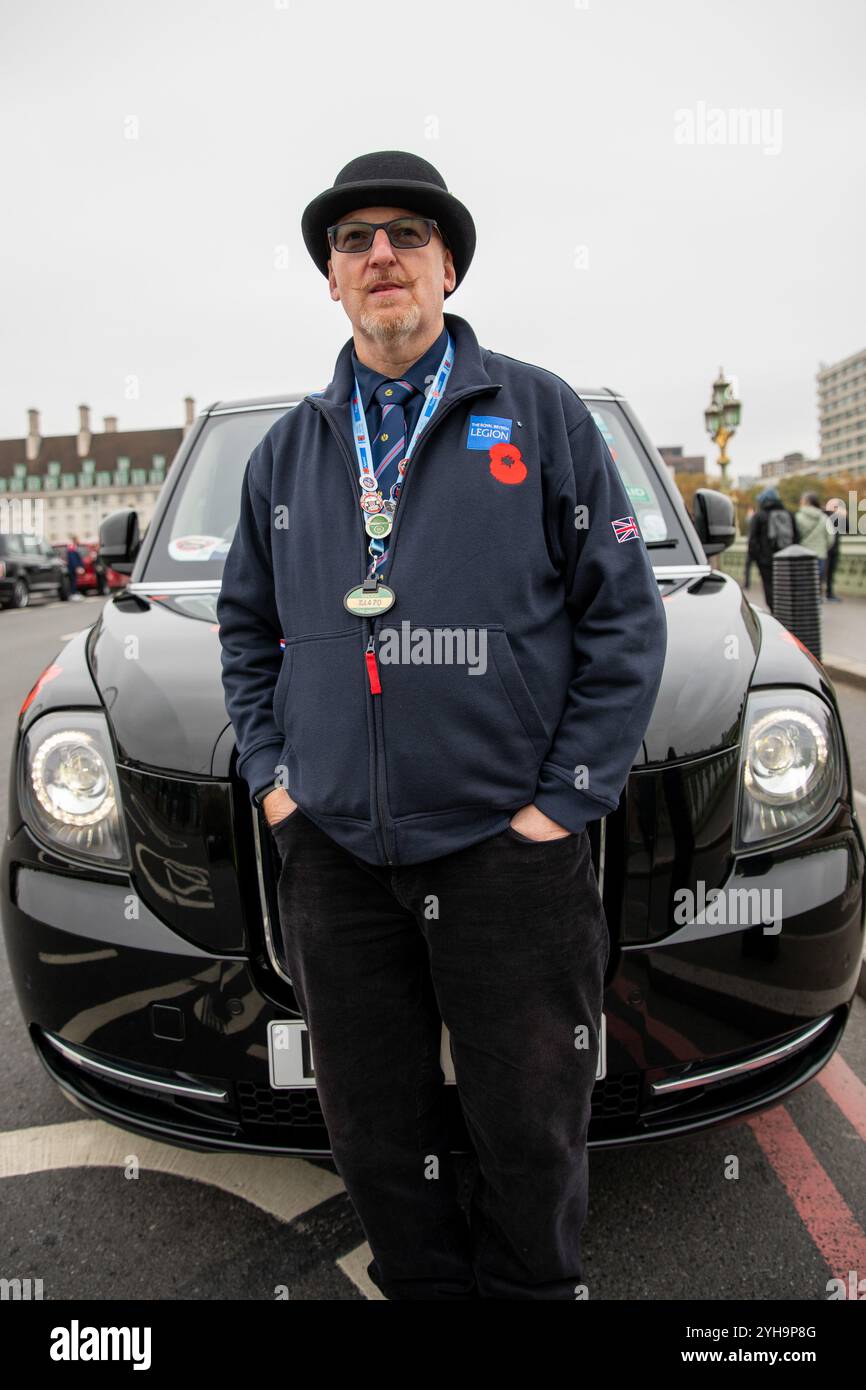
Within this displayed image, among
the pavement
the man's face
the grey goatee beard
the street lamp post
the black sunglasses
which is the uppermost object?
the street lamp post

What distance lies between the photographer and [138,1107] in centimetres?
205

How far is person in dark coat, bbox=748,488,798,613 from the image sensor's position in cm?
1340

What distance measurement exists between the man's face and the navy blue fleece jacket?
0.41 ft

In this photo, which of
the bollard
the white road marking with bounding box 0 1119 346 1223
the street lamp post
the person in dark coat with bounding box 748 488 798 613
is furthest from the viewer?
the street lamp post

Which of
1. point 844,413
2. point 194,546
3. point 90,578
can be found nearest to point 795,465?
point 844,413

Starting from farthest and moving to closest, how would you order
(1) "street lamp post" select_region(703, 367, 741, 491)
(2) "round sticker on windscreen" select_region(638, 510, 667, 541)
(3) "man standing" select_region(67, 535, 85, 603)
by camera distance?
(3) "man standing" select_region(67, 535, 85, 603) → (1) "street lamp post" select_region(703, 367, 741, 491) → (2) "round sticker on windscreen" select_region(638, 510, 667, 541)

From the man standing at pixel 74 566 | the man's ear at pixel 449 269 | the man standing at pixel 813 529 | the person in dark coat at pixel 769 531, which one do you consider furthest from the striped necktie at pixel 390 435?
the man standing at pixel 74 566

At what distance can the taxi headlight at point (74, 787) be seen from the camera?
2.01m

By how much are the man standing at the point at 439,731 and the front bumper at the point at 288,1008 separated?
0.21m

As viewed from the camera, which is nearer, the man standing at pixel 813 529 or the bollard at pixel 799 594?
the bollard at pixel 799 594

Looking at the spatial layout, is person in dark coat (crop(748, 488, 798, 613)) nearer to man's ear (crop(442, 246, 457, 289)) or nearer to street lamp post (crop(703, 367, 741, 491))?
street lamp post (crop(703, 367, 741, 491))

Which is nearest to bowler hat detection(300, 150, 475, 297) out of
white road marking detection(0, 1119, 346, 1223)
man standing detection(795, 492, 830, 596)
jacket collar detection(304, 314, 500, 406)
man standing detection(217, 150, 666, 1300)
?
man standing detection(217, 150, 666, 1300)

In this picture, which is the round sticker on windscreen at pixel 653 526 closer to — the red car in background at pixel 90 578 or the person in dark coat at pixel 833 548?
the person in dark coat at pixel 833 548

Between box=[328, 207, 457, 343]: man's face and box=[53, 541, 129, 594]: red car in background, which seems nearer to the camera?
box=[328, 207, 457, 343]: man's face
